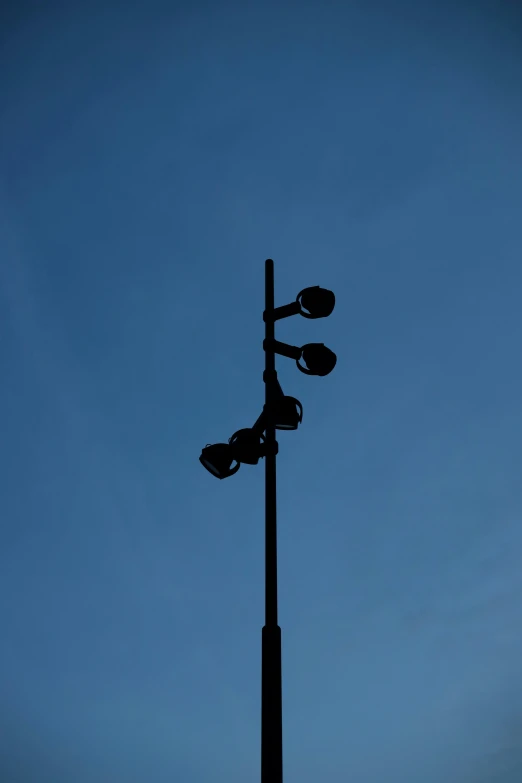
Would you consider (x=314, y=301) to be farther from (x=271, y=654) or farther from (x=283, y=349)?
(x=271, y=654)

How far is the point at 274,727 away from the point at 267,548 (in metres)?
1.53

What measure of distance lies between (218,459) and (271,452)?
583mm

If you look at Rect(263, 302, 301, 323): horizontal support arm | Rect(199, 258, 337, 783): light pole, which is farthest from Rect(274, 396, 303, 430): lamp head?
Rect(263, 302, 301, 323): horizontal support arm

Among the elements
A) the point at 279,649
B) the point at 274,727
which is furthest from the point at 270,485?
the point at 274,727

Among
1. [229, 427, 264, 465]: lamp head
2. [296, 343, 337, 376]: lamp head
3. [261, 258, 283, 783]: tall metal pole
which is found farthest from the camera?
[296, 343, 337, 376]: lamp head

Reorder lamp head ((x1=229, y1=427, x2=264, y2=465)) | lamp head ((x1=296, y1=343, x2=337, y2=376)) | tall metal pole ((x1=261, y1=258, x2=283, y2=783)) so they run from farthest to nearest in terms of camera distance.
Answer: lamp head ((x1=296, y1=343, x2=337, y2=376)), lamp head ((x1=229, y1=427, x2=264, y2=465)), tall metal pole ((x1=261, y1=258, x2=283, y2=783))

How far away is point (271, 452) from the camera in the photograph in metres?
7.54

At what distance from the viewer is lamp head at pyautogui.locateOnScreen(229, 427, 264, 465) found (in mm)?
7617

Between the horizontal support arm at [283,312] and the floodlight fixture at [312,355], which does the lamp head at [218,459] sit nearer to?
the floodlight fixture at [312,355]

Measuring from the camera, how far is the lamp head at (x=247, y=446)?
25.0ft

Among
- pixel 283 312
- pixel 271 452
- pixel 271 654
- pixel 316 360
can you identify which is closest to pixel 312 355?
pixel 316 360

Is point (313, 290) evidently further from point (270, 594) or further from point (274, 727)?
point (274, 727)

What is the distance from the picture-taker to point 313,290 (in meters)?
8.32

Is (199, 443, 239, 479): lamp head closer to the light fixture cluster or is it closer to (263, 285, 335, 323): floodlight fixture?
the light fixture cluster
